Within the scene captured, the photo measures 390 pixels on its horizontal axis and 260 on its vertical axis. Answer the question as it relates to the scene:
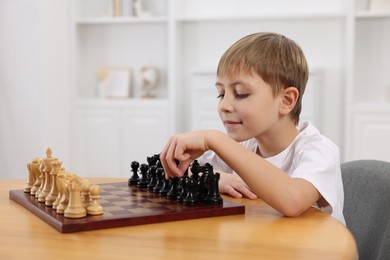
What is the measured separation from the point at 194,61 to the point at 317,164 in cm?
364

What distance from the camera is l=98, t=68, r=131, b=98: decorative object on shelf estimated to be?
5.13 meters

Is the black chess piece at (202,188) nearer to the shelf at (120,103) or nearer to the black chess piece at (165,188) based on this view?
the black chess piece at (165,188)

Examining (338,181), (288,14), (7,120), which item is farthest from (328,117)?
(338,181)

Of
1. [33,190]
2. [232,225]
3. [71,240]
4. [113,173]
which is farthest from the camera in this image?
[113,173]

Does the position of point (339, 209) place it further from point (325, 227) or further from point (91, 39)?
point (91, 39)

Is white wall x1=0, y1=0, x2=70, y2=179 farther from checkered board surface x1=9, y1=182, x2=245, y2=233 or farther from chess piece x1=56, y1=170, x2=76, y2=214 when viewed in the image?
chess piece x1=56, y1=170, x2=76, y2=214

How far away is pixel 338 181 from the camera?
61.9 inches

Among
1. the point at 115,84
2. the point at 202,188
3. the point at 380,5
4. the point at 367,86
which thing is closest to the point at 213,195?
the point at 202,188

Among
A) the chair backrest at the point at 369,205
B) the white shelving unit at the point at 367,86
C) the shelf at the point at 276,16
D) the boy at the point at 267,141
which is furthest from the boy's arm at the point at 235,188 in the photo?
the shelf at the point at 276,16

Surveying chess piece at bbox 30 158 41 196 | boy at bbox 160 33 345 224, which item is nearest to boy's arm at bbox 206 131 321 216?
boy at bbox 160 33 345 224

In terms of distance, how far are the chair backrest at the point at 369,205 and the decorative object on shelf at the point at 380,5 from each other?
2974 millimetres

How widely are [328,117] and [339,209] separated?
129 inches

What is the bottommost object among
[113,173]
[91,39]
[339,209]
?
[113,173]

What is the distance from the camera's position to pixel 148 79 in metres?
5.03
